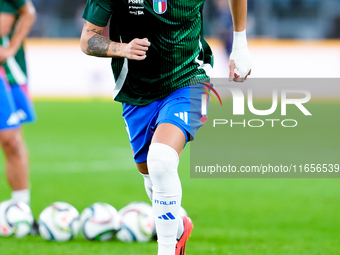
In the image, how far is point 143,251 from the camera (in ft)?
14.6

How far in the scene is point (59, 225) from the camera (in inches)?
188

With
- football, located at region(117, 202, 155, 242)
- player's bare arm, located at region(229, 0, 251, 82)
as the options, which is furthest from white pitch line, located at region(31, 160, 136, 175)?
player's bare arm, located at region(229, 0, 251, 82)

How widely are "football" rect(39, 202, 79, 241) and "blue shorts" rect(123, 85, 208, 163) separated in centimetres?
102

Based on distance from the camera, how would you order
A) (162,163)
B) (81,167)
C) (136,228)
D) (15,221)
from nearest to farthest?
1. (162,163)
2. (136,228)
3. (15,221)
4. (81,167)

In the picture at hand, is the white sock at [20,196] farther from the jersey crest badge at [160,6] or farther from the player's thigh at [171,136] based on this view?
the jersey crest badge at [160,6]

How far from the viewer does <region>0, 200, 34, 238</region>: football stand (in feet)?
16.1

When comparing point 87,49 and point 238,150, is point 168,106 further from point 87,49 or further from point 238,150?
point 238,150

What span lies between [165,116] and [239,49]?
0.78 metres

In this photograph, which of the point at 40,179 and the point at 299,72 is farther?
the point at 299,72

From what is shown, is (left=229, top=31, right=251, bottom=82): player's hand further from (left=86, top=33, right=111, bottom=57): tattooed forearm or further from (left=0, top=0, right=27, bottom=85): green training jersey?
(left=0, top=0, right=27, bottom=85): green training jersey

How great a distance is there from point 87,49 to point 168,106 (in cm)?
60

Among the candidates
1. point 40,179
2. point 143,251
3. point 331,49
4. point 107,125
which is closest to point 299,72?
point 331,49

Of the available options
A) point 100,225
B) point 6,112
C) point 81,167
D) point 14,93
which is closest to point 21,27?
point 14,93

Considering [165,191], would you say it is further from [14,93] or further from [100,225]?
[14,93]
